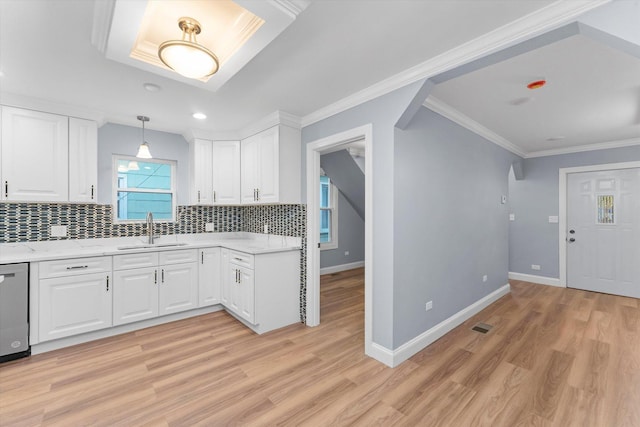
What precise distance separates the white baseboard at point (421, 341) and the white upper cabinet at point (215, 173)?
2.63 m

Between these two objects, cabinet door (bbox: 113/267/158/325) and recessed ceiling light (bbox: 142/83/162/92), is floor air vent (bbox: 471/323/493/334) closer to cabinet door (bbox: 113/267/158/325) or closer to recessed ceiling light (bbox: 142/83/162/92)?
cabinet door (bbox: 113/267/158/325)

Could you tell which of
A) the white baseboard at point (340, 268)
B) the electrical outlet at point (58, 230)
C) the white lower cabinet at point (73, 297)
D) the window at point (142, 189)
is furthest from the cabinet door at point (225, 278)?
the white baseboard at point (340, 268)

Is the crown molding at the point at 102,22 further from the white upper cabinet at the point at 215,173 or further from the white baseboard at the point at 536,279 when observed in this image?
the white baseboard at the point at 536,279

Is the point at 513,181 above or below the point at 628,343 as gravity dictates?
above

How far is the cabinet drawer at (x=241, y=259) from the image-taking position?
3152 millimetres

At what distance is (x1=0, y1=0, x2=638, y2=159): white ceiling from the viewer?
1.59 metres

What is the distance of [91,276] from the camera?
2.89 metres

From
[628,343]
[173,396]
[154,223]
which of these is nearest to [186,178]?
[154,223]

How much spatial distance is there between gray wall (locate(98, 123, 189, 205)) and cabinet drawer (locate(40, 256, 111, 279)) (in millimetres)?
947

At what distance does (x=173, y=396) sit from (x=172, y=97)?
8.62 ft

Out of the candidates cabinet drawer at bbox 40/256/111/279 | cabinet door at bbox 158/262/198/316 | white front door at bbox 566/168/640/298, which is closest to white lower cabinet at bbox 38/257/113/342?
cabinet drawer at bbox 40/256/111/279

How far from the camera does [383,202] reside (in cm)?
252

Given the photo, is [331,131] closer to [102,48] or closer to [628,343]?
[102,48]

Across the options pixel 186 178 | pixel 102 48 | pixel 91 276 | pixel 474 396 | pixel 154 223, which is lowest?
pixel 474 396
